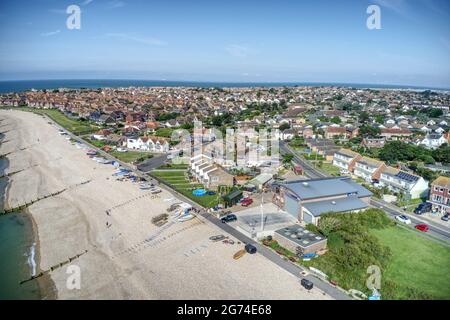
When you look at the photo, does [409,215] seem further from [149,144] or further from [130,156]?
[149,144]

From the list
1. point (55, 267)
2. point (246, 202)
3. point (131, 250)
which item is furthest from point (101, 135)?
point (55, 267)

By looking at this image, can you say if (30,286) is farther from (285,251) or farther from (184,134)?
(184,134)

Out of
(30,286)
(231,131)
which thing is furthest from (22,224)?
(231,131)

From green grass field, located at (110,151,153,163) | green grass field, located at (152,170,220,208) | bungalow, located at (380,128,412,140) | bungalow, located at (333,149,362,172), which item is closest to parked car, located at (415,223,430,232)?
green grass field, located at (152,170,220,208)

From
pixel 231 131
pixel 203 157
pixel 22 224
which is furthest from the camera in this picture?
pixel 231 131
